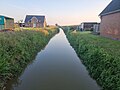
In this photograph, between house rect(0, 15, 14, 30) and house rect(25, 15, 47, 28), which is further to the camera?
house rect(25, 15, 47, 28)

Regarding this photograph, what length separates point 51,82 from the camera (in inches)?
332

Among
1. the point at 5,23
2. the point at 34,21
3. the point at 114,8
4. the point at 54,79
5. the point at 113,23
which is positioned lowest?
the point at 54,79

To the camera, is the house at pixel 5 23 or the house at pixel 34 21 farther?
the house at pixel 34 21

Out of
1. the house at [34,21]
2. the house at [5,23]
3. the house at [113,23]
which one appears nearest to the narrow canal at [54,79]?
the house at [113,23]

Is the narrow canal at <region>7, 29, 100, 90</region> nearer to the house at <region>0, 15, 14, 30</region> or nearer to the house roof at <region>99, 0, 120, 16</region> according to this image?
the house roof at <region>99, 0, 120, 16</region>

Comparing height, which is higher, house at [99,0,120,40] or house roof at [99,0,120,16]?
house roof at [99,0,120,16]

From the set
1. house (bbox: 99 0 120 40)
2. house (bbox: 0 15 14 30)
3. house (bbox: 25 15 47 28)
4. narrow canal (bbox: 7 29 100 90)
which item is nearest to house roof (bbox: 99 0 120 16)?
house (bbox: 99 0 120 40)

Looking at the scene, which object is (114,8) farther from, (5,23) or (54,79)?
(5,23)

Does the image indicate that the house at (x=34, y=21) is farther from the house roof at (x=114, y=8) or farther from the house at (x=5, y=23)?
the house roof at (x=114, y=8)

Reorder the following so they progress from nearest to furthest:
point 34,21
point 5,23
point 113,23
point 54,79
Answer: point 54,79 → point 113,23 → point 5,23 → point 34,21

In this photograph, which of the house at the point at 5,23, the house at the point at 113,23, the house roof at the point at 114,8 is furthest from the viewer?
the house at the point at 5,23

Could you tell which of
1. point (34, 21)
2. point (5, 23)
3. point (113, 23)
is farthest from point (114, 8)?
point (34, 21)

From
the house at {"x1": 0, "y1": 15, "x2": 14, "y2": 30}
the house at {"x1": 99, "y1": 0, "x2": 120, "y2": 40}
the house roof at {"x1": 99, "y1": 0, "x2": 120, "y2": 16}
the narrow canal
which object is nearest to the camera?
the narrow canal

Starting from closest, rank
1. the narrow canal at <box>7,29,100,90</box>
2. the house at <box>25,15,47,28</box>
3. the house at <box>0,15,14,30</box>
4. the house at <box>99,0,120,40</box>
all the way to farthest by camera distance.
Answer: the narrow canal at <box>7,29,100,90</box> < the house at <box>99,0,120,40</box> < the house at <box>0,15,14,30</box> < the house at <box>25,15,47,28</box>
